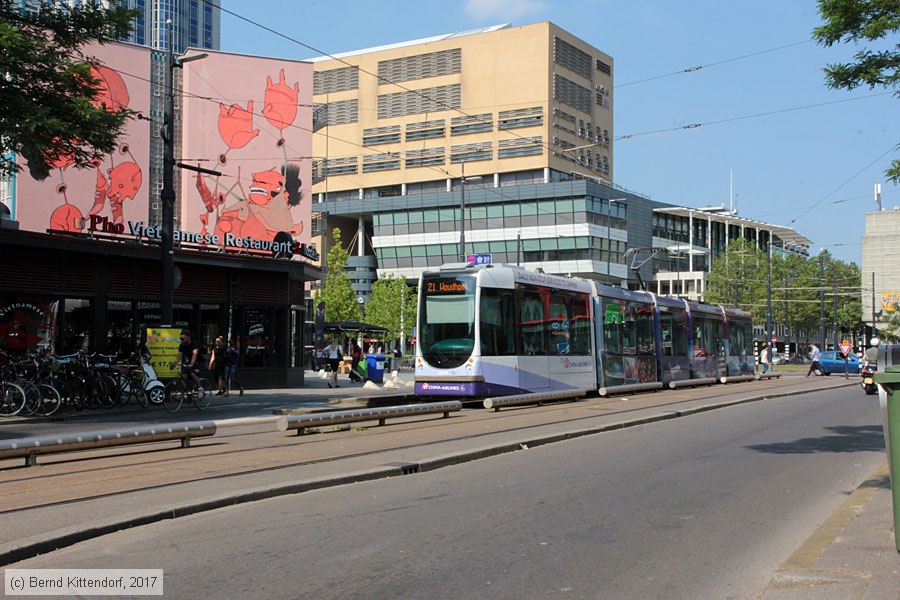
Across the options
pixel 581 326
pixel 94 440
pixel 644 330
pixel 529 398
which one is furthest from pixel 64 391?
pixel 644 330

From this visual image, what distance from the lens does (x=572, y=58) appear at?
291 feet

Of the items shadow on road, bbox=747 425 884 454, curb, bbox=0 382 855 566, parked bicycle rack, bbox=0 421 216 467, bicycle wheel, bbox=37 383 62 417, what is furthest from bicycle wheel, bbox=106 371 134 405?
shadow on road, bbox=747 425 884 454

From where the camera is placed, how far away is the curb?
7.03 meters

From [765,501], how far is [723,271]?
283 ft

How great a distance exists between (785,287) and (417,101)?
39.4 meters

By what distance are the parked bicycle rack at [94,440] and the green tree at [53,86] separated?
24.0 ft

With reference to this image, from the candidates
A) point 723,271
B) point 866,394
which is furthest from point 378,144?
point 866,394

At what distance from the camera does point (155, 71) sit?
4738 centimetres

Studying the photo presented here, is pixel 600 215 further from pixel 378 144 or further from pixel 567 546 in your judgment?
pixel 567 546

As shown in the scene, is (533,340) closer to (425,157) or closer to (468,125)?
(468,125)

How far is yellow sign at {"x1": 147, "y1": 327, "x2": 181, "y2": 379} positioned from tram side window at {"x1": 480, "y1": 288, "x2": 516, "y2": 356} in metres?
7.50

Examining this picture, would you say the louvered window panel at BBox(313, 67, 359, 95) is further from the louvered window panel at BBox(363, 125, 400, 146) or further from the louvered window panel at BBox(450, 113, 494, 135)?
the louvered window panel at BBox(450, 113, 494, 135)

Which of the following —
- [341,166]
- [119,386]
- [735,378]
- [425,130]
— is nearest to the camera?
[119,386]

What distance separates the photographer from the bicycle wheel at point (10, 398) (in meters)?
18.9
